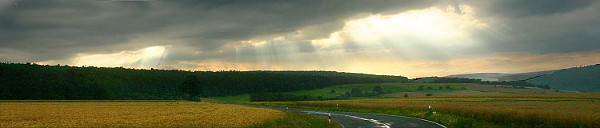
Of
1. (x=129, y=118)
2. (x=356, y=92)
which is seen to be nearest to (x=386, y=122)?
(x=129, y=118)

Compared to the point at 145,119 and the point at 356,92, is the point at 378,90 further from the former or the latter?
the point at 145,119

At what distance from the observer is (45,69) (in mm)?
189250

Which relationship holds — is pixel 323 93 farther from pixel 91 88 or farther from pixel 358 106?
pixel 358 106

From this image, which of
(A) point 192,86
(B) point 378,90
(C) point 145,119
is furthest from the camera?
(B) point 378,90

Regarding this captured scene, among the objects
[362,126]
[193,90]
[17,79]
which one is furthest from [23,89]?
[362,126]

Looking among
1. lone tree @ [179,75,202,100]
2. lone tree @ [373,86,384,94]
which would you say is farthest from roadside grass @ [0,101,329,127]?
lone tree @ [373,86,384,94]

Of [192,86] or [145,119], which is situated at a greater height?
[192,86]

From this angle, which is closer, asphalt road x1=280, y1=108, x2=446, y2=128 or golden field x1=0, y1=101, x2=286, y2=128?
golden field x1=0, y1=101, x2=286, y2=128

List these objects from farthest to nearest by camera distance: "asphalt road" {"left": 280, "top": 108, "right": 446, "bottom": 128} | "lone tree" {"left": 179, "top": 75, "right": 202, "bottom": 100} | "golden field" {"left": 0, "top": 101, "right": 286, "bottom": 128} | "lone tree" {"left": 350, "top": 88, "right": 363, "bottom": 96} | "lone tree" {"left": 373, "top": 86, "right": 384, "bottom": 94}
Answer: "lone tree" {"left": 373, "top": 86, "right": 384, "bottom": 94}
"lone tree" {"left": 350, "top": 88, "right": 363, "bottom": 96}
"lone tree" {"left": 179, "top": 75, "right": 202, "bottom": 100}
"asphalt road" {"left": 280, "top": 108, "right": 446, "bottom": 128}
"golden field" {"left": 0, "top": 101, "right": 286, "bottom": 128}

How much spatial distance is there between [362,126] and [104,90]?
16187cm

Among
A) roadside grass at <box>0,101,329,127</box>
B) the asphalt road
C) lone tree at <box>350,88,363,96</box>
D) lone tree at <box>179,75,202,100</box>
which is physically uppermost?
lone tree at <box>179,75,202,100</box>

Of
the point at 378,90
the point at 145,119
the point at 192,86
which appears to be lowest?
the point at 145,119

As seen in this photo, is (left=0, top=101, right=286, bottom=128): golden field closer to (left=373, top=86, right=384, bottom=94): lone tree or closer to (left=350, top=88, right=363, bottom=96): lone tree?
(left=350, top=88, right=363, bottom=96): lone tree

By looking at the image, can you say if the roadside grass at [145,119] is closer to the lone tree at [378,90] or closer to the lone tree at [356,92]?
the lone tree at [356,92]
